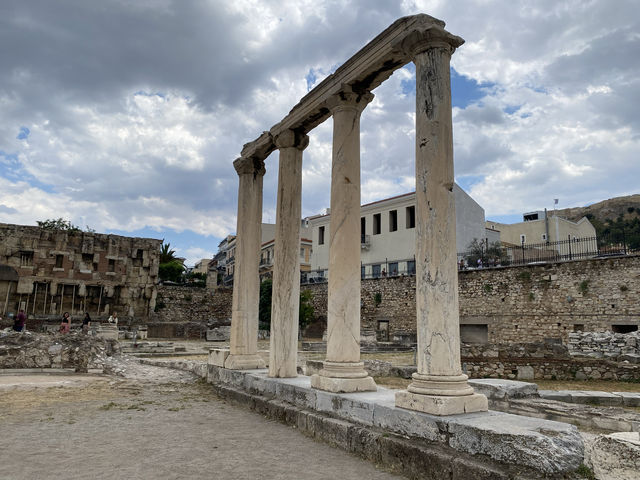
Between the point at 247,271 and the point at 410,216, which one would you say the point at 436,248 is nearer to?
the point at 247,271

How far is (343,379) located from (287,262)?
2605 millimetres

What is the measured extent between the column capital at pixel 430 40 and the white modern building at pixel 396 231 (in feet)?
88.1

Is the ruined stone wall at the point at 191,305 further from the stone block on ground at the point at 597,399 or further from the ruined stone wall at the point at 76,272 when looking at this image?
the stone block on ground at the point at 597,399

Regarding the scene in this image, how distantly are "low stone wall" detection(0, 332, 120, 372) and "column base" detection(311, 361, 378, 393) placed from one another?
865 centimetres

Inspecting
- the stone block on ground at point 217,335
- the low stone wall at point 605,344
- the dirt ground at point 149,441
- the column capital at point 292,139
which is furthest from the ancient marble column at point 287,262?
the stone block on ground at point 217,335

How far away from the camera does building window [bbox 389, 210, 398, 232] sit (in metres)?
37.1

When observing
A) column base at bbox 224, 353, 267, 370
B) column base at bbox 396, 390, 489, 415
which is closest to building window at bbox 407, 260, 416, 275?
column base at bbox 224, 353, 267, 370

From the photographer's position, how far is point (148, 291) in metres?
36.6

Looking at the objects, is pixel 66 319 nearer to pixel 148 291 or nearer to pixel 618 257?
pixel 148 291

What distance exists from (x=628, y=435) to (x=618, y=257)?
61.2ft

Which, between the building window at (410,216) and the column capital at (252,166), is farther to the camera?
the building window at (410,216)

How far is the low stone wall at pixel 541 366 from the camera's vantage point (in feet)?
38.8

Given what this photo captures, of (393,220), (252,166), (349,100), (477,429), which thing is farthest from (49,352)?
(393,220)

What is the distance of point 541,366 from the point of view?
12227 millimetres
